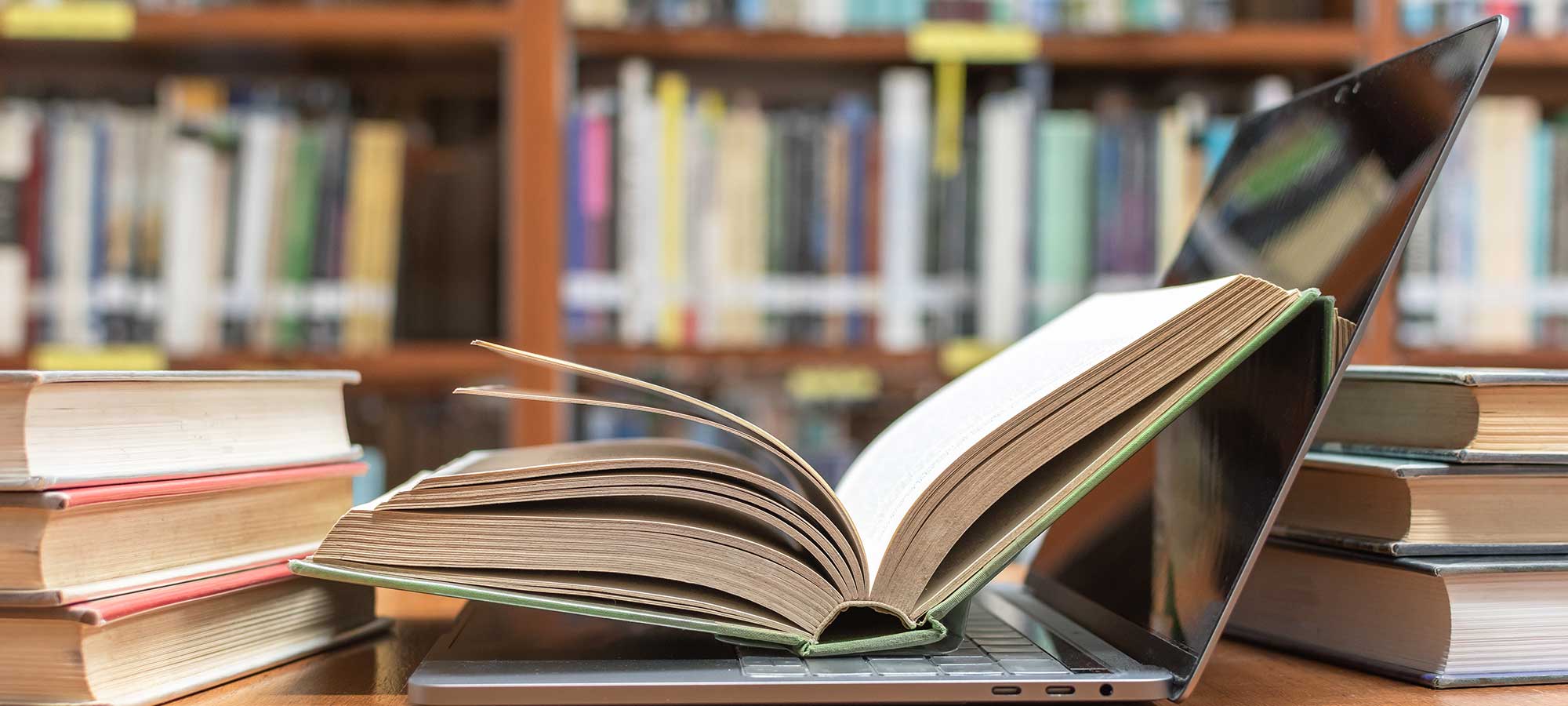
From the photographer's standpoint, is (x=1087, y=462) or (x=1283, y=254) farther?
(x=1283, y=254)

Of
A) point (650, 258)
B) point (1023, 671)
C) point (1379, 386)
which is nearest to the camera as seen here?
point (1023, 671)

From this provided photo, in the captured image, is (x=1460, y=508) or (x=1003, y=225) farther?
(x=1003, y=225)

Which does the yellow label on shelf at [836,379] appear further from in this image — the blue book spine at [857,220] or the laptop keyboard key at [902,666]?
the laptop keyboard key at [902,666]

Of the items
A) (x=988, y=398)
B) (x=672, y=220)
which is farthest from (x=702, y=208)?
(x=988, y=398)

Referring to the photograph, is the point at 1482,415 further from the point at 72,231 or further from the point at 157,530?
the point at 72,231

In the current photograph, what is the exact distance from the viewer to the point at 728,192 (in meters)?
1.46

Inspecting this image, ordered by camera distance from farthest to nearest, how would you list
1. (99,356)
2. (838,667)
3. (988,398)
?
(99,356) → (988,398) → (838,667)

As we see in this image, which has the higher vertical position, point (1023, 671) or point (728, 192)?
point (728, 192)

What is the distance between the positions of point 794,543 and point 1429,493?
0.83ft

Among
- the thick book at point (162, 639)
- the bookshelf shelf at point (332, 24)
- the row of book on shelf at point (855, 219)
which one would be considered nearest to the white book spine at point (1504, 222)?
the row of book on shelf at point (855, 219)

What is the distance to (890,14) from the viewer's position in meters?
1.50

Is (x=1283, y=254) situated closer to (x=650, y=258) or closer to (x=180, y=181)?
(x=650, y=258)

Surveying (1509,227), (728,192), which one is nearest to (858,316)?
(728,192)

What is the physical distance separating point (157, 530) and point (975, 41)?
1.22m
